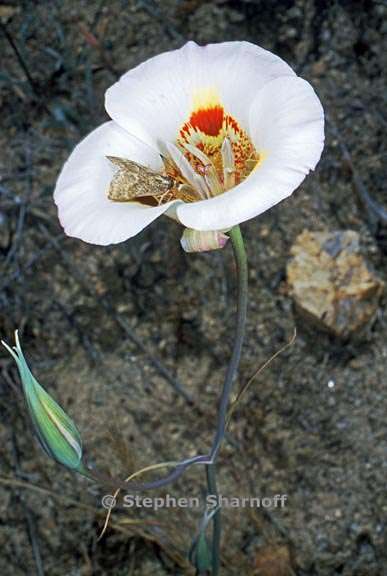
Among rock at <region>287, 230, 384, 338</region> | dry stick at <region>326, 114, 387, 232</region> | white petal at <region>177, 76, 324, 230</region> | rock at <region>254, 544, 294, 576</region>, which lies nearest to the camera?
white petal at <region>177, 76, 324, 230</region>

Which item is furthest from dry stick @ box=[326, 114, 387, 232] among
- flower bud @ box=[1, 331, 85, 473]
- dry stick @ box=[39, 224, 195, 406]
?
flower bud @ box=[1, 331, 85, 473]

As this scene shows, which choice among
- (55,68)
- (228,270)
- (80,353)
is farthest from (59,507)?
(55,68)

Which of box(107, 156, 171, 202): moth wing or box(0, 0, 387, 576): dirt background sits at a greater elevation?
box(107, 156, 171, 202): moth wing

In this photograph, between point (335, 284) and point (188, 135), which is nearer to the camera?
point (188, 135)

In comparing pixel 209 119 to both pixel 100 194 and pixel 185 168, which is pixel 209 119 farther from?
pixel 100 194

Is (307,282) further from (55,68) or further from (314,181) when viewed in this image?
(55,68)

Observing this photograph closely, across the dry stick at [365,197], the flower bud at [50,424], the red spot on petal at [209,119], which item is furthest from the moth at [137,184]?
the dry stick at [365,197]

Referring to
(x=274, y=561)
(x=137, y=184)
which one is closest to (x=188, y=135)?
(x=137, y=184)

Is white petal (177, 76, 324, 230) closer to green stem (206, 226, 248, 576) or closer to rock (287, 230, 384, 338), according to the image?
green stem (206, 226, 248, 576)
